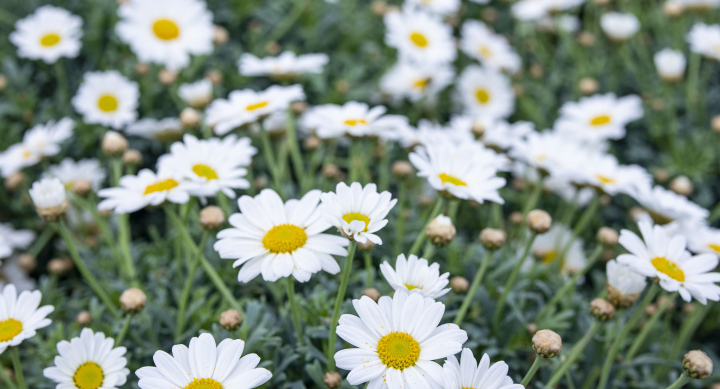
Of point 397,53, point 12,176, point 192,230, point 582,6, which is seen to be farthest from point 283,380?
point 582,6

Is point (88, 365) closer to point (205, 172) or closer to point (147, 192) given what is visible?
point (147, 192)

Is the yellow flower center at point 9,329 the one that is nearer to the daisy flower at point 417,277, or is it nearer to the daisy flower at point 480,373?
the daisy flower at point 417,277

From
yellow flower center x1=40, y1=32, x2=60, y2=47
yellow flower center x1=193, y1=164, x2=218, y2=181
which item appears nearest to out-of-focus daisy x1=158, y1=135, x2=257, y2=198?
yellow flower center x1=193, y1=164, x2=218, y2=181

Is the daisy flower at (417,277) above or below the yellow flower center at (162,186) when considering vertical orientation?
below

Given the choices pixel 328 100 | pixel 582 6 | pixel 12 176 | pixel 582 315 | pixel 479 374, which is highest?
pixel 582 6

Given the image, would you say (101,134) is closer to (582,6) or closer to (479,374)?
(479,374)

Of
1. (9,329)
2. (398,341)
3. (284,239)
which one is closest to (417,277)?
(398,341)

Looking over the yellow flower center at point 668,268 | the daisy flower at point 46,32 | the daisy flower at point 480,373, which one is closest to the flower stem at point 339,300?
the daisy flower at point 480,373
